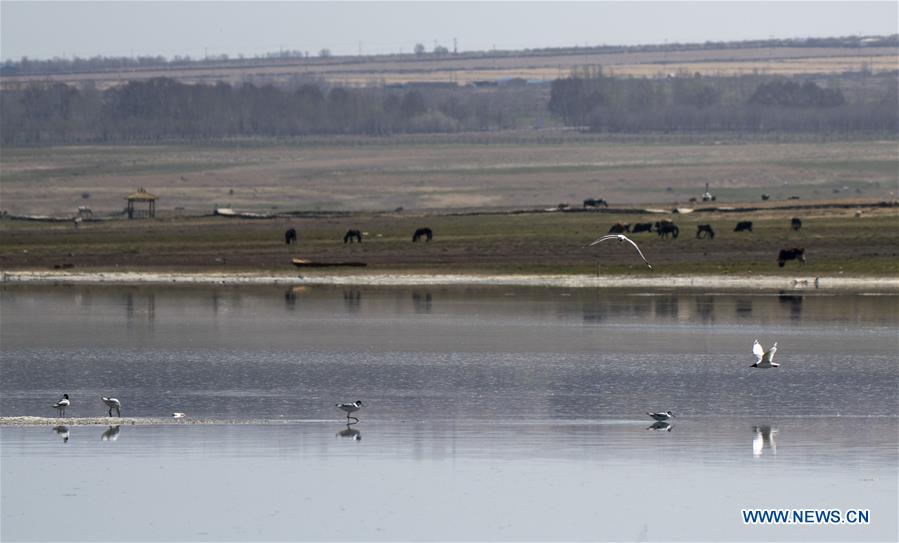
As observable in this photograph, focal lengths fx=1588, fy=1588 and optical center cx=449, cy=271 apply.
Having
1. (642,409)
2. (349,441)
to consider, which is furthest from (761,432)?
(349,441)

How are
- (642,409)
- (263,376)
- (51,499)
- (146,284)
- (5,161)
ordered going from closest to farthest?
(51,499)
(642,409)
(263,376)
(146,284)
(5,161)

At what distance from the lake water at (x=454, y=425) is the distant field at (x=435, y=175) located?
31120mm

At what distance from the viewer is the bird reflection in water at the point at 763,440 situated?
62.6ft

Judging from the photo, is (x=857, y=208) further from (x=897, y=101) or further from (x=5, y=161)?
(x=897, y=101)

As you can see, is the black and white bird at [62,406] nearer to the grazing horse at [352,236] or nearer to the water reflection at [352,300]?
the water reflection at [352,300]

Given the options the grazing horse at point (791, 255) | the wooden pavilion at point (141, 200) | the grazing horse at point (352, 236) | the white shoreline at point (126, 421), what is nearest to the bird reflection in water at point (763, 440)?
the white shoreline at point (126, 421)

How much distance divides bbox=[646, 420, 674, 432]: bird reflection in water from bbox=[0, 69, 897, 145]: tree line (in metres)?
111

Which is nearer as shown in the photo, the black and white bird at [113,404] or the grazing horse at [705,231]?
the black and white bird at [113,404]

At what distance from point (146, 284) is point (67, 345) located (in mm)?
12340

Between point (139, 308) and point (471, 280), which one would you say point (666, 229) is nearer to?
point (471, 280)

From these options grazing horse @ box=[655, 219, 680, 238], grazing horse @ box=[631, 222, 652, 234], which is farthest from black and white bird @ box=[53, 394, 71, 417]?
grazing horse @ box=[631, 222, 652, 234]

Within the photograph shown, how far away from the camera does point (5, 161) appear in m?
98.9

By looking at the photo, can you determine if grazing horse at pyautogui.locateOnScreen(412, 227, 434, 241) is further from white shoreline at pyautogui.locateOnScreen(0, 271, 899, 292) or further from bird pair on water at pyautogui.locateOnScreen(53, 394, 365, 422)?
bird pair on water at pyautogui.locateOnScreen(53, 394, 365, 422)

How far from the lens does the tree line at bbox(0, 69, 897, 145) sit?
142 metres
